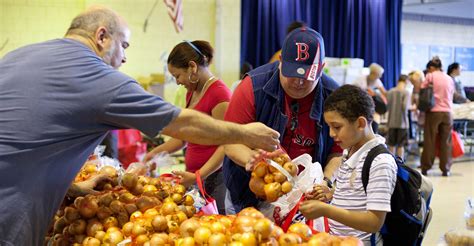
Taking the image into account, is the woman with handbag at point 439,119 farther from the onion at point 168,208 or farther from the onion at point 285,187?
the onion at point 168,208

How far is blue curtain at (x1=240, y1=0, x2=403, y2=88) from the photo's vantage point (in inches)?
411

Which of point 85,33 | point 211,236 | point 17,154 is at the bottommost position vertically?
point 211,236

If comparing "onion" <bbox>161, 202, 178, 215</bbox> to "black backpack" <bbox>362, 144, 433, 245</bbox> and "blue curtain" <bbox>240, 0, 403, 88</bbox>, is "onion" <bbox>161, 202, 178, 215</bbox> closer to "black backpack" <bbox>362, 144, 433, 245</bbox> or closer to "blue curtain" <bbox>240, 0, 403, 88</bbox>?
"black backpack" <bbox>362, 144, 433, 245</bbox>

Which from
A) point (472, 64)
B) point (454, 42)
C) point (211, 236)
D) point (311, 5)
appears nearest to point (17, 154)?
point (211, 236)

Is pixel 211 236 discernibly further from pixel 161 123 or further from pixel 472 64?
pixel 472 64

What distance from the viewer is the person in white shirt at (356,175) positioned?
203 centimetres

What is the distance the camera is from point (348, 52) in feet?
37.6

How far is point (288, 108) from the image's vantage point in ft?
8.51

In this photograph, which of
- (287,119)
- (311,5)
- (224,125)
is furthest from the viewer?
(311,5)

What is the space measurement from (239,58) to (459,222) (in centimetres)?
495

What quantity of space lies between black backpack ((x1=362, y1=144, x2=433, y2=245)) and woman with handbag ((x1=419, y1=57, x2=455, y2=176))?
686cm

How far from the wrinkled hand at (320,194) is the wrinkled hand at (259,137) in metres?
0.29

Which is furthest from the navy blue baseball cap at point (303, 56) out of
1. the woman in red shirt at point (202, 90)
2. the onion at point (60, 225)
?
the onion at point (60, 225)

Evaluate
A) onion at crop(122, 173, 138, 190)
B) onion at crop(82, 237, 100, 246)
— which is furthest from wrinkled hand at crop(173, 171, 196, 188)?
onion at crop(82, 237, 100, 246)
